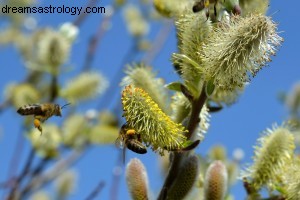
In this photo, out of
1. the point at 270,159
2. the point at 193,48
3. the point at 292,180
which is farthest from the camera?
the point at 270,159

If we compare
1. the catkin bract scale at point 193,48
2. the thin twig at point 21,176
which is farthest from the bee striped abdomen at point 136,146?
the thin twig at point 21,176

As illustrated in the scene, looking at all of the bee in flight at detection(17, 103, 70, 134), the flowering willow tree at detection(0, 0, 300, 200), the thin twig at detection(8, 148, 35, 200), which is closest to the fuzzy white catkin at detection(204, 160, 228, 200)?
the flowering willow tree at detection(0, 0, 300, 200)

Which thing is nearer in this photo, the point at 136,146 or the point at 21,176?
the point at 136,146

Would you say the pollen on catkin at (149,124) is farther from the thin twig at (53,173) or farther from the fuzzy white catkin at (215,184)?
the thin twig at (53,173)

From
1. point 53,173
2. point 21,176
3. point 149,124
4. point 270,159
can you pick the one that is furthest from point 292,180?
point 53,173

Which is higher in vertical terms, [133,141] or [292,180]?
[133,141]

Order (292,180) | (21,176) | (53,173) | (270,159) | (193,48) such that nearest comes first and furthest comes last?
(193,48), (292,180), (270,159), (21,176), (53,173)

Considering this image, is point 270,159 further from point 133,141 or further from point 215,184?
point 133,141

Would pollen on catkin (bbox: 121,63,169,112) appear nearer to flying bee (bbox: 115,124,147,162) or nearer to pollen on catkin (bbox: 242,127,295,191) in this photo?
flying bee (bbox: 115,124,147,162)
